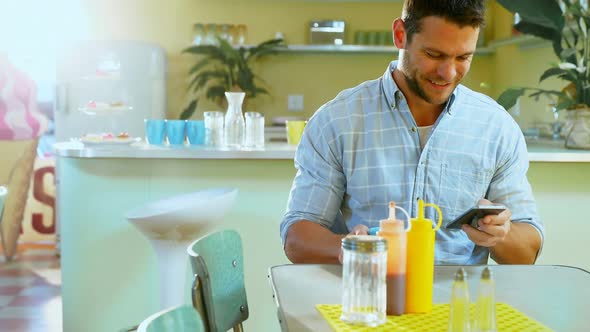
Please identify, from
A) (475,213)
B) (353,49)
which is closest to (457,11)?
(475,213)

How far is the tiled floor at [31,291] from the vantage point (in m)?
4.06

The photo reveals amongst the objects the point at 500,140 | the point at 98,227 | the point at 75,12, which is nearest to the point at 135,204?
the point at 98,227

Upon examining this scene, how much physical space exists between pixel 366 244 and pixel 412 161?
0.77 m

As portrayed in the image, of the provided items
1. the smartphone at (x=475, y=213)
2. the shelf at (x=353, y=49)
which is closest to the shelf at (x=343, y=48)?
the shelf at (x=353, y=49)

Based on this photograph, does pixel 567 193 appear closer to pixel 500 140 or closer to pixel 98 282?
pixel 500 140

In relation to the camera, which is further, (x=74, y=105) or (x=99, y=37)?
(x=99, y=37)

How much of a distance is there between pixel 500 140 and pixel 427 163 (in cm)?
21

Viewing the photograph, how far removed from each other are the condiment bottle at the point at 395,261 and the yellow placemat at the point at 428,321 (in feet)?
0.08

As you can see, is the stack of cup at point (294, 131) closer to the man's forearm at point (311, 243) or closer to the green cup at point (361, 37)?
the man's forearm at point (311, 243)

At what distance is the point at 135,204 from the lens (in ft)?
10.4

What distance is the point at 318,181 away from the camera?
2.03m

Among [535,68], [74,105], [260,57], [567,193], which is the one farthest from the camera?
[260,57]

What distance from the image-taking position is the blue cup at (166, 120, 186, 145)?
132 inches

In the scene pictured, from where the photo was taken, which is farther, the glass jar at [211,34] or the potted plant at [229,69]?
the glass jar at [211,34]
